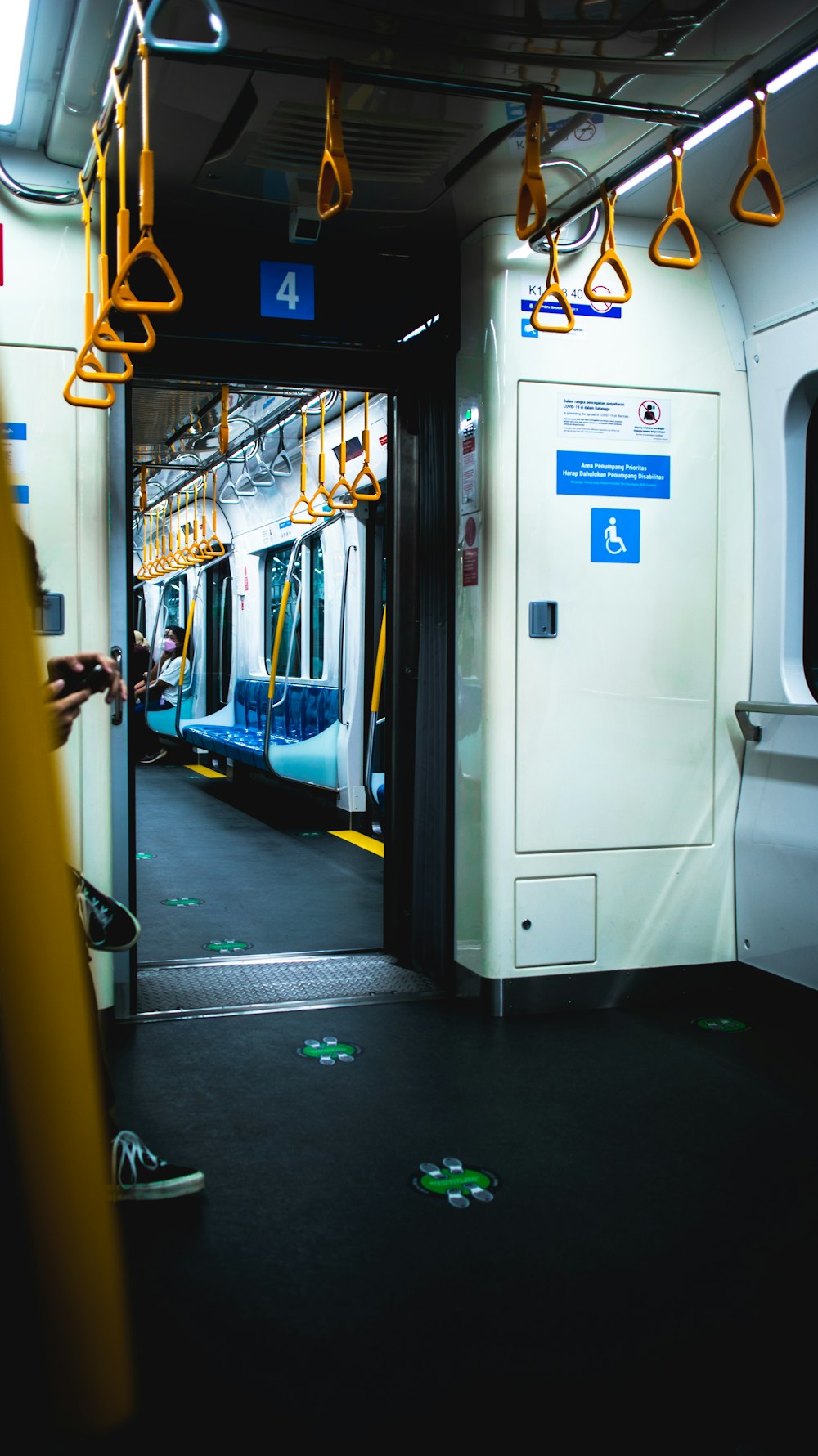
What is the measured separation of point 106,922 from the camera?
208cm

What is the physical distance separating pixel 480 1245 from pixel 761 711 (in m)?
2.53

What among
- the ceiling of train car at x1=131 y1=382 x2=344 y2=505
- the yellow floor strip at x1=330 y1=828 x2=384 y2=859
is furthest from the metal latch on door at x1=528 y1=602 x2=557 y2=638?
the yellow floor strip at x1=330 y1=828 x2=384 y2=859

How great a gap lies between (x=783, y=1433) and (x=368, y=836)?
7159 millimetres

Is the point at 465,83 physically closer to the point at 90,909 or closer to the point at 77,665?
the point at 77,665

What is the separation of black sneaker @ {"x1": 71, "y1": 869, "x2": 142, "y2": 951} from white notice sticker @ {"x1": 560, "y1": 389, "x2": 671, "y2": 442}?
2.92m

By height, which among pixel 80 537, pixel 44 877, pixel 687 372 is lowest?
pixel 44 877

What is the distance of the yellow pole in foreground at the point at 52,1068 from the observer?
48 centimetres

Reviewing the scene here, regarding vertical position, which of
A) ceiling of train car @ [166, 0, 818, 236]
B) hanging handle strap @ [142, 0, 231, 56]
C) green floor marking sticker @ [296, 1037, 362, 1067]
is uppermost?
ceiling of train car @ [166, 0, 818, 236]

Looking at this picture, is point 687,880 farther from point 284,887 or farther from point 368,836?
point 368,836

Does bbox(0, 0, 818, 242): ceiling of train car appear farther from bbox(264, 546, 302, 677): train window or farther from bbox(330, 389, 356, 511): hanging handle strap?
bbox(264, 546, 302, 677): train window

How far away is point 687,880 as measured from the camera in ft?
15.1

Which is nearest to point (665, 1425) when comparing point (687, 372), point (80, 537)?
point (80, 537)

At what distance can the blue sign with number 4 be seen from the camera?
14.6ft

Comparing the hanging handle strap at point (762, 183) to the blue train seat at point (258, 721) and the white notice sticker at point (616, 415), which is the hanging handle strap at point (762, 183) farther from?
the blue train seat at point (258, 721)
